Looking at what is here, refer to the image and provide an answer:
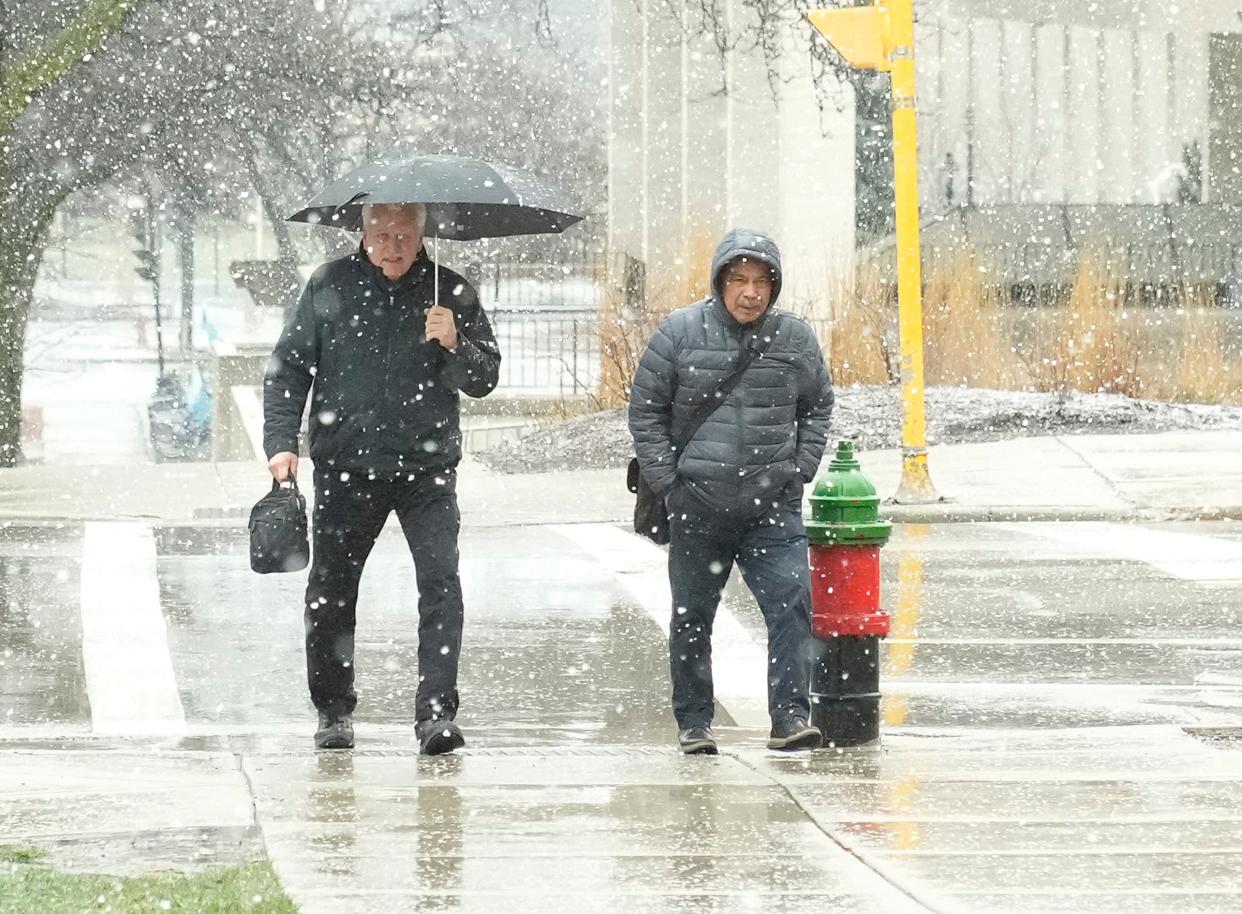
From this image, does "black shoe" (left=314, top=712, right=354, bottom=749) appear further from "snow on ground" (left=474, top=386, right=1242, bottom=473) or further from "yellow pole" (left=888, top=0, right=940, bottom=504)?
"snow on ground" (left=474, top=386, right=1242, bottom=473)

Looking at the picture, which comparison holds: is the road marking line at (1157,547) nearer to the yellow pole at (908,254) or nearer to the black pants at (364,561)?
the yellow pole at (908,254)

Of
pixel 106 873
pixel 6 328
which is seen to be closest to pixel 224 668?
pixel 106 873

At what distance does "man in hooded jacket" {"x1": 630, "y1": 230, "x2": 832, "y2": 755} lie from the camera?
7086 mm

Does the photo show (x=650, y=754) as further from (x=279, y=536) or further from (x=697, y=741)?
(x=279, y=536)

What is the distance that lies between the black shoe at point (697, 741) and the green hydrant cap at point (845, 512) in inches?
29.8

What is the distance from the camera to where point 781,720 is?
7223mm

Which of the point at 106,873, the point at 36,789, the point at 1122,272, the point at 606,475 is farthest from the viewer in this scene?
the point at 1122,272

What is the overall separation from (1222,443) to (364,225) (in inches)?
471

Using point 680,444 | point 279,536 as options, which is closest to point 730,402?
point 680,444

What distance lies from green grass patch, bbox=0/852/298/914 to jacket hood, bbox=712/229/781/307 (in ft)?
9.01

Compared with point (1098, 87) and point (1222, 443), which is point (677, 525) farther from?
point (1098, 87)

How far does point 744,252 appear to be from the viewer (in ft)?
22.9

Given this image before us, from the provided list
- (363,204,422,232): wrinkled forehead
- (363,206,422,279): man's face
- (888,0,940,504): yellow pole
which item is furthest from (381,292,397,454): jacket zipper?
(888,0,940,504): yellow pole

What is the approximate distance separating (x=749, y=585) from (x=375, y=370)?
1.45 meters
